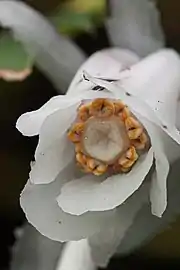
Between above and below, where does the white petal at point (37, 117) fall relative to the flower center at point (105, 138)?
above

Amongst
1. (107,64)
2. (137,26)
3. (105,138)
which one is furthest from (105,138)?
(137,26)

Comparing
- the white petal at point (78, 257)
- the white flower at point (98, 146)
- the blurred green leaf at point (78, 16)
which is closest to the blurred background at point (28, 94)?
the blurred green leaf at point (78, 16)

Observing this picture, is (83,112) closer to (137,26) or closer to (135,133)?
(135,133)

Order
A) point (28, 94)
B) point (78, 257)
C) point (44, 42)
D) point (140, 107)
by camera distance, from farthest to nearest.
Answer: point (28, 94) < point (44, 42) < point (78, 257) < point (140, 107)

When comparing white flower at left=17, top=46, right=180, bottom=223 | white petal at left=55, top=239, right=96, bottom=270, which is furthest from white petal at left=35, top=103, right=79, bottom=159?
white petal at left=55, top=239, right=96, bottom=270

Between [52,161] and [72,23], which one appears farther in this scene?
[72,23]

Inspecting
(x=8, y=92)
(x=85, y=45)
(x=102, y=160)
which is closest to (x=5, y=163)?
(x=8, y=92)

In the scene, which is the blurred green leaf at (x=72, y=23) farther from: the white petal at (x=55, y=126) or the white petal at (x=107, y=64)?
the white petal at (x=55, y=126)
